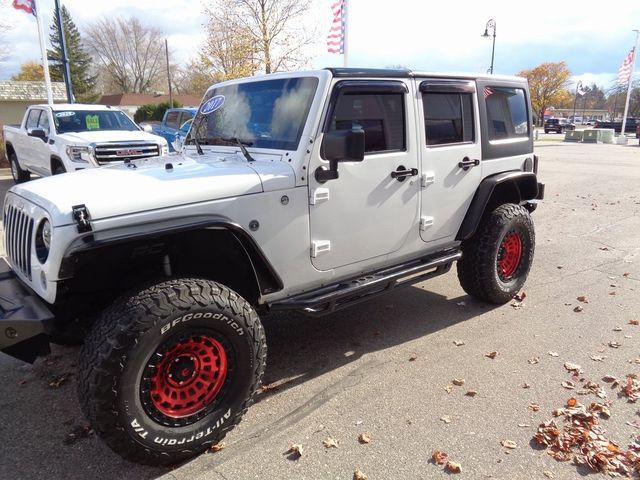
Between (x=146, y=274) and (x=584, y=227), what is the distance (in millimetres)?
7519

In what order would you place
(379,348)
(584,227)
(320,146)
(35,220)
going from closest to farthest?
1. (35,220)
2. (320,146)
3. (379,348)
4. (584,227)

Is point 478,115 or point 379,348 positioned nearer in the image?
point 379,348

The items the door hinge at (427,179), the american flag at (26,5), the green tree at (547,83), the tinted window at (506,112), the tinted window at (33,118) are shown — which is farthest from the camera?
the green tree at (547,83)

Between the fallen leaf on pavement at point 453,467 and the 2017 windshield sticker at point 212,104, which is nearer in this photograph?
the fallen leaf on pavement at point 453,467

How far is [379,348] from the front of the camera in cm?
399

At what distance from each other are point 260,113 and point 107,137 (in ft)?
21.5

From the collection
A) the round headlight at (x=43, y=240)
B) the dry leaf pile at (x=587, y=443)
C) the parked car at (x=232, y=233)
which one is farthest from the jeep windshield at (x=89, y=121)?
the dry leaf pile at (x=587, y=443)

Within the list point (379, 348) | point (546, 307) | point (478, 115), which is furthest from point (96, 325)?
point (546, 307)

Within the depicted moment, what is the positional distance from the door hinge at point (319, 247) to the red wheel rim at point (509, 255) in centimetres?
214

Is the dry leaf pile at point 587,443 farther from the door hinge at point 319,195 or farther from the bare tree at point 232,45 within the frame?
the bare tree at point 232,45

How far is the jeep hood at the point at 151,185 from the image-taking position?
246 centimetres

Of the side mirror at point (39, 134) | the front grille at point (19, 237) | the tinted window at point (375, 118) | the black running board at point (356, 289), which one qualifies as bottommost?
the black running board at point (356, 289)

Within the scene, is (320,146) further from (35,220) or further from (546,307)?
(546,307)

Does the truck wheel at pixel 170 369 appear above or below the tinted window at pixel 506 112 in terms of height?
below
